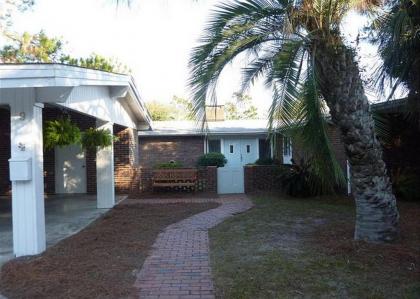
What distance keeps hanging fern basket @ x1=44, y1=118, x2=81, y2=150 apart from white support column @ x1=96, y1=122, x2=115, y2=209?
146 inches

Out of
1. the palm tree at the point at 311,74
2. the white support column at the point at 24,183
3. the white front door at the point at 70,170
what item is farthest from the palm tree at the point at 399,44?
the white front door at the point at 70,170

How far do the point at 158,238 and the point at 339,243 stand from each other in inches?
127

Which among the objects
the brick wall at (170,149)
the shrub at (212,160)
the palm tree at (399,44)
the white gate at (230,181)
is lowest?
the white gate at (230,181)

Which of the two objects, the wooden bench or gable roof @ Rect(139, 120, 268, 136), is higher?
gable roof @ Rect(139, 120, 268, 136)

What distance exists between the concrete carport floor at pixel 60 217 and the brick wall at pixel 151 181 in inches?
49.4

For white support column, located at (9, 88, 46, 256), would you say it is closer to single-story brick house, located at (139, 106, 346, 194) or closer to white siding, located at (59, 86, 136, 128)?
white siding, located at (59, 86, 136, 128)

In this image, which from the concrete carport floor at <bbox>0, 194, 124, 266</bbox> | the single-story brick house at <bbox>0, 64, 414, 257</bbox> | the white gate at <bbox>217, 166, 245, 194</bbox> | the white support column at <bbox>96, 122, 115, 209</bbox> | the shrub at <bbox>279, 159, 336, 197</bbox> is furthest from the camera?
the white gate at <bbox>217, 166, 245, 194</bbox>

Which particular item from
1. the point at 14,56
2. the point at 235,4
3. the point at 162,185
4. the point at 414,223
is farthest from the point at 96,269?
the point at 14,56

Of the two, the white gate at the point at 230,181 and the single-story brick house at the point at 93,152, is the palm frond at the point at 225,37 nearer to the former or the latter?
the single-story brick house at the point at 93,152

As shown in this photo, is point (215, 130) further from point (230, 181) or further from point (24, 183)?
point (24, 183)

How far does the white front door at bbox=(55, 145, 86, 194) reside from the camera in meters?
16.9

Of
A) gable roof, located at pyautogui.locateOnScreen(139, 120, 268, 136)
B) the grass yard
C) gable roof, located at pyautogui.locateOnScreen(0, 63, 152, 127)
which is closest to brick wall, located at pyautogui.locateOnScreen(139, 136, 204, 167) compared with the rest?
gable roof, located at pyautogui.locateOnScreen(139, 120, 268, 136)

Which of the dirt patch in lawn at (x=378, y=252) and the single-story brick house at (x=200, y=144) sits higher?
the single-story brick house at (x=200, y=144)

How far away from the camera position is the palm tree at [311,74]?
6.68m
